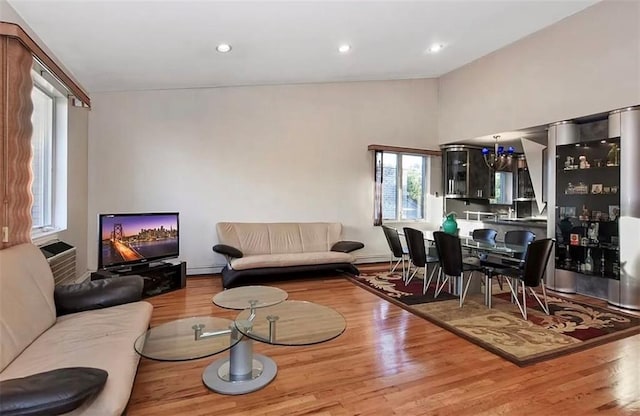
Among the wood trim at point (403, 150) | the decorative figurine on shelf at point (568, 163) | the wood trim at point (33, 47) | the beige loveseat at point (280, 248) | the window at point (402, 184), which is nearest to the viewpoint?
the wood trim at point (33, 47)

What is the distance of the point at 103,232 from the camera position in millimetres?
4133

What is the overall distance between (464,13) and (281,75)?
106 inches

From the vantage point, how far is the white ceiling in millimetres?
3239

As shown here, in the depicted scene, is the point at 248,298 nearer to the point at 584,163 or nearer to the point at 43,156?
the point at 43,156

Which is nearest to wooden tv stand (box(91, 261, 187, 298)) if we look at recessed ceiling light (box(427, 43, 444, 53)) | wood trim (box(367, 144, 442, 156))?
wood trim (box(367, 144, 442, 156))

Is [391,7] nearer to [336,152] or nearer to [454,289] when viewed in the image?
[336,152]

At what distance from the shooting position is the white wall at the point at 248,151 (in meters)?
5.31

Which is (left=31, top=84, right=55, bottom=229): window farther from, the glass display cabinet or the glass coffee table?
the glass display cabinet

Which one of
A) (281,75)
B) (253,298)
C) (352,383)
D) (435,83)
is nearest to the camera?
(352,383)

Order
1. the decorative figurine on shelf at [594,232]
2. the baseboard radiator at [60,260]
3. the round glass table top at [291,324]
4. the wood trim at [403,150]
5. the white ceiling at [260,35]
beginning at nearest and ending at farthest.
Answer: the round glass table top at [291,324]
the white ceiling at [260,35]
the baseboard radiator at [60,260]
the decorative figurine on shelf at [594,232]
the wood trim at [403,150]

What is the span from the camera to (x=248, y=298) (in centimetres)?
299

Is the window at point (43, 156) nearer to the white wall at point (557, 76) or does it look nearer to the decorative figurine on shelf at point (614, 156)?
the white wall at point (557, 76)

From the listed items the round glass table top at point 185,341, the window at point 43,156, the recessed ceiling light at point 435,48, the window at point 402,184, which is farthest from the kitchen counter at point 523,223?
the window at point 43,156

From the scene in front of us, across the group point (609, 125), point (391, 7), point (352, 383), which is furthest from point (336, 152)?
point (352, 383)
